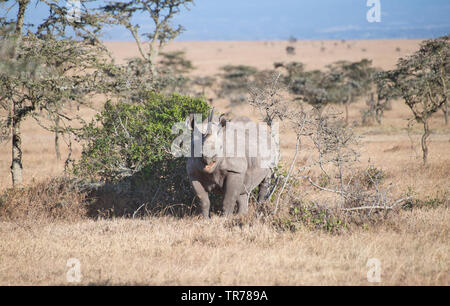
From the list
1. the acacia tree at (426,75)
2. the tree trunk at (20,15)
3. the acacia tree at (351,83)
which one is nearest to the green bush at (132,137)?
the tree trunk at (20,15)

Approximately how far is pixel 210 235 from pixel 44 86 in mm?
4618

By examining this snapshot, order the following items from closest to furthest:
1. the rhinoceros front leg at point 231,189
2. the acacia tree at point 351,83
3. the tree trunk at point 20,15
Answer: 1. the rhinoceros front leg at point 231,189
2. the tree trunk at point 20,15
3. the acacia tree at point 351,83

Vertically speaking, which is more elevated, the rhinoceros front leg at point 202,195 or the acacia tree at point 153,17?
the acacia tree at point 153,17

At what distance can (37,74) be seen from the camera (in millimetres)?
8539

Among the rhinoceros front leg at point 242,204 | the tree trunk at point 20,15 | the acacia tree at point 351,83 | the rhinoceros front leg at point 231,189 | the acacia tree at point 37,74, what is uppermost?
the acacia tree at point 351,83

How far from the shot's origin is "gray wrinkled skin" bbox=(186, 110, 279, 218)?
7406mm

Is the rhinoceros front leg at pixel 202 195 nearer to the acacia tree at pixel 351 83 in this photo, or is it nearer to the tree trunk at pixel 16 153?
the tree trunk at pixel 16 153

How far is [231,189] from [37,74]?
428cm

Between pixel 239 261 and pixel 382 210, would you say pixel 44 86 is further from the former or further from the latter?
pixel 382 210

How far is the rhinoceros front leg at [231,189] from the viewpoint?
7938 mm

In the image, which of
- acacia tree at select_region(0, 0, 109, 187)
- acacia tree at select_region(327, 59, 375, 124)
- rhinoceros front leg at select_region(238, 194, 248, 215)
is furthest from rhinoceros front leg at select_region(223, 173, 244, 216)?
acacia tree at select_region(327, 59, 375, 124)

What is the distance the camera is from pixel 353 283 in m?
5.16

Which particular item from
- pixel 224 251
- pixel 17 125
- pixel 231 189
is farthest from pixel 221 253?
pixel 17 125
